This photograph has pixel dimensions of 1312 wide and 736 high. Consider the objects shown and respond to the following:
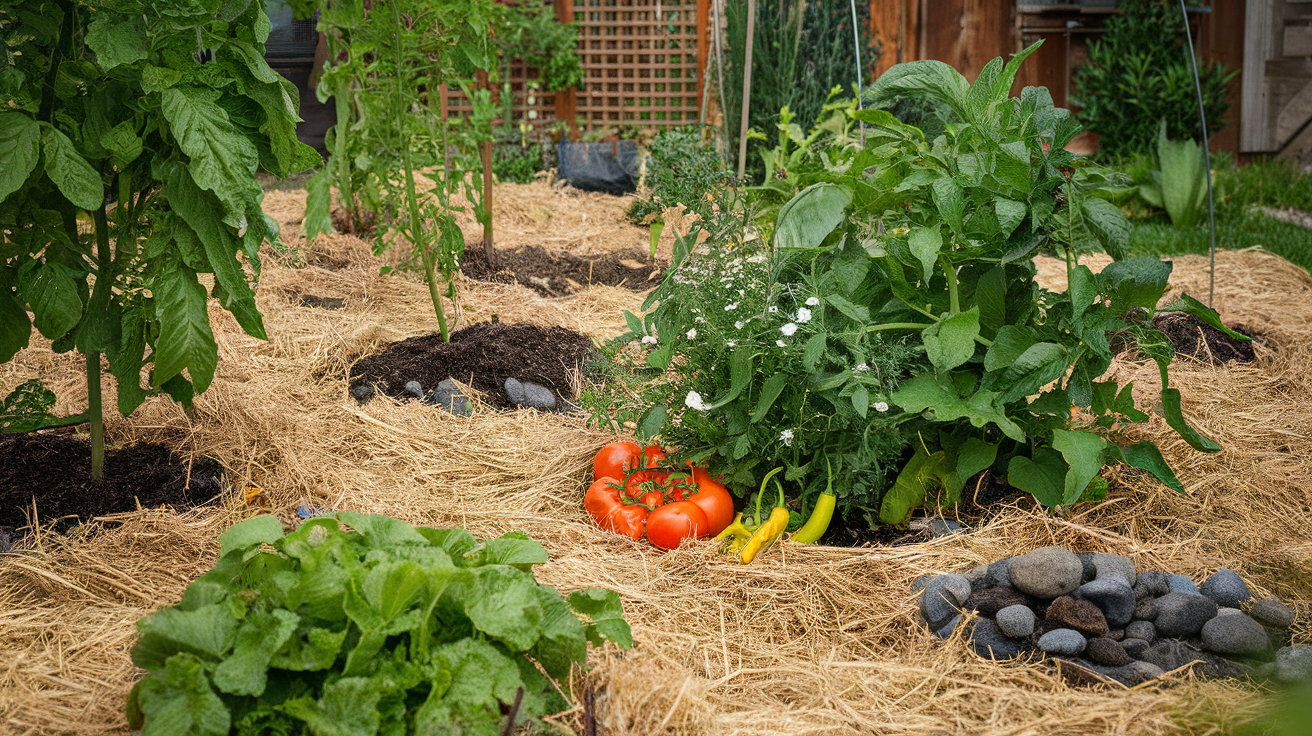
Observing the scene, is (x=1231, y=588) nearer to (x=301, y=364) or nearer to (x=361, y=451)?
(x=361, y=451)

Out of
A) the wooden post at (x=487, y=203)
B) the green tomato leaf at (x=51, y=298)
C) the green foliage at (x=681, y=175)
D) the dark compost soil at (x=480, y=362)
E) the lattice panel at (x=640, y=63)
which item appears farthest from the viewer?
the lattice panel at (x=640, y=63)

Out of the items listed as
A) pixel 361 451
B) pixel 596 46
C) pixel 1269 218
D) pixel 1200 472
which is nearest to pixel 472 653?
pixel 361 451

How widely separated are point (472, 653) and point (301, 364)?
2.18 meters

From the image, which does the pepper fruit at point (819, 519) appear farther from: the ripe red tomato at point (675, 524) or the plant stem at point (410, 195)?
the plant stem at point (410, 195)

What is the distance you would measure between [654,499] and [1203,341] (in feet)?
8.46

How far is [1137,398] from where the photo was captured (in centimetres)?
293

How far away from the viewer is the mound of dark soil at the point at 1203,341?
139 inches

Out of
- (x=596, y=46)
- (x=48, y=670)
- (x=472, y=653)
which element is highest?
(x=596, y=46)

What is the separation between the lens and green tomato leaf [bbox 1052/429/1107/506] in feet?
6.31

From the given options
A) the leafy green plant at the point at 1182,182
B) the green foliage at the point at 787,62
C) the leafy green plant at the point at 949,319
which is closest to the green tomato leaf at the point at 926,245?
the leafy green plant at the point at 949,319

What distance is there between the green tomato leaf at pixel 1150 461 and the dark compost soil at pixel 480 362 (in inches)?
69.5

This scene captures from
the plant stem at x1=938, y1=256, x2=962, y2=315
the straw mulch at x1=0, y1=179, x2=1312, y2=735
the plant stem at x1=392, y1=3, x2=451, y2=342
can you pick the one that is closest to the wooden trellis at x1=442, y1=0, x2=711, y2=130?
the plant stem at x1=392, y1=3, x2=451, y2=342

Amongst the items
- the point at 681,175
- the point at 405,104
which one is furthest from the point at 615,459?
the point at 405,104

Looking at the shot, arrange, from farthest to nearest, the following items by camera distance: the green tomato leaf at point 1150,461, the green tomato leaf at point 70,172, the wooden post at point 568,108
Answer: the wooden post at point 568,108, the green tomato leaf at point 1150,461, the green tomato leaf at point 70,172
